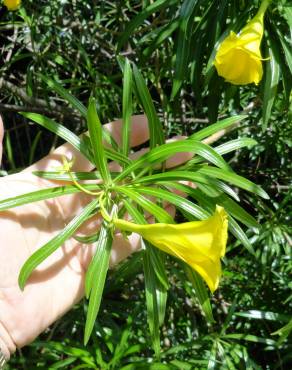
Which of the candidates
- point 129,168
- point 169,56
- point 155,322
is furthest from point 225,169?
point 169,56

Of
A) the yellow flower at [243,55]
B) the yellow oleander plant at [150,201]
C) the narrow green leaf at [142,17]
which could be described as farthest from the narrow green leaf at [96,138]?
the narrow green leaf at [142,17]

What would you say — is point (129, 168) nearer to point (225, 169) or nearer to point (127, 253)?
point (225, 169)

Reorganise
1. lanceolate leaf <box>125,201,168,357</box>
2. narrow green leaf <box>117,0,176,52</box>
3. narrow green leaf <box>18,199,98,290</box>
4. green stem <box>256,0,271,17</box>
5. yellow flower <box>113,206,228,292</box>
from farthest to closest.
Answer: narrow green leaf <box>117,0,176,52</box> < green stem <box>256,0,271,17</box> < lanceolate leaf <box>125,201,168,357</box> < narrow green leaf <box>18,199,98,290</box> < yellow flower <box>113,206,228,292</box>

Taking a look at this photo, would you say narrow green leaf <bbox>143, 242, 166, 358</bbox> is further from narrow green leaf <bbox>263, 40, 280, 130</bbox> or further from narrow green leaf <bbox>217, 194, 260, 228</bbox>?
narrow green leaf <bbox>263, 40, 280, 130</bbox>

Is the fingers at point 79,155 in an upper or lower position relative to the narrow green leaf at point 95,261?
upper

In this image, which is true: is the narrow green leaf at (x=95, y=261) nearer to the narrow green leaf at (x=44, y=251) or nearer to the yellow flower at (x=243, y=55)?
the narrow green leaf at (x=44, y=251)

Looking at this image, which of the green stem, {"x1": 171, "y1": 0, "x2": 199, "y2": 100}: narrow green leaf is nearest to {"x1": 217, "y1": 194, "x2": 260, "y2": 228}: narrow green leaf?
{"x1": 171, "y1": 0, "x2": 199, "y2": 100}: narrow green leaf
